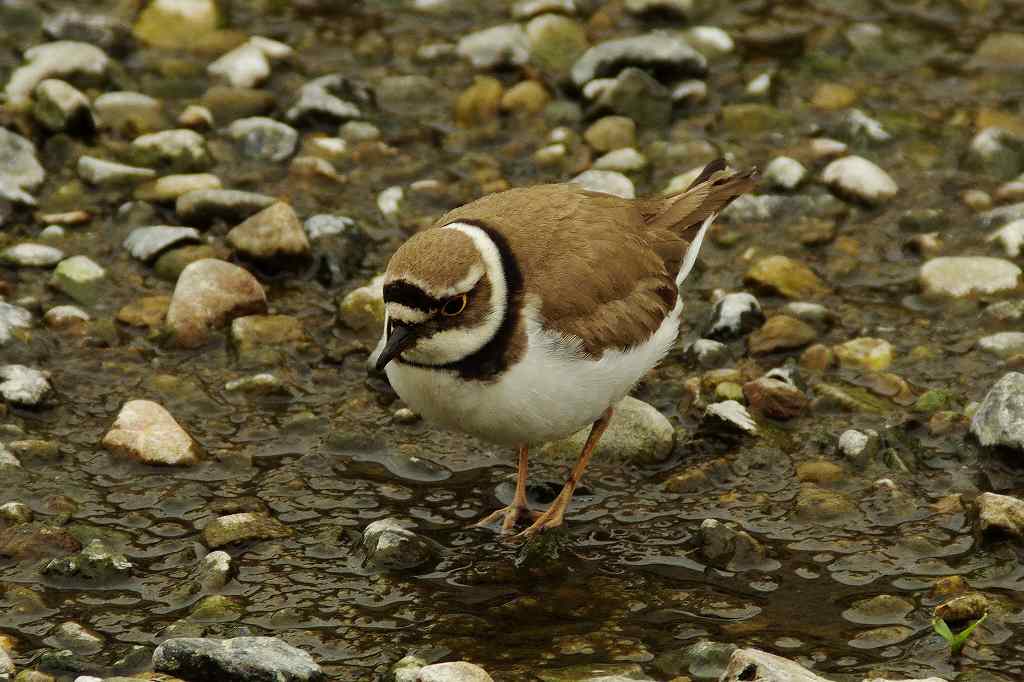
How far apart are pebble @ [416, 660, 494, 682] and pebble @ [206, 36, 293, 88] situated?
21.4 ft

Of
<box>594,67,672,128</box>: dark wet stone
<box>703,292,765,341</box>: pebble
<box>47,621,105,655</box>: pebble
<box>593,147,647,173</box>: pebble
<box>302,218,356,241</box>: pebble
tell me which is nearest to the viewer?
<box>47,621,105,655</box>: pebble

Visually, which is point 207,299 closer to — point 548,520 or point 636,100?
point 548,520

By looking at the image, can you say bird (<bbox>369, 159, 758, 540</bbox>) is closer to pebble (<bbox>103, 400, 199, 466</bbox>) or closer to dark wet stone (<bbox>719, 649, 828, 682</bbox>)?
pebble (<bbox>103, 400, 199, 466</bbox>)

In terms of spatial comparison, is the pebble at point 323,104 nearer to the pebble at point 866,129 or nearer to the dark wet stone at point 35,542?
the pebble at point 866,129

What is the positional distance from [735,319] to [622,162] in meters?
2.11

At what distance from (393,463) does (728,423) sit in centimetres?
179

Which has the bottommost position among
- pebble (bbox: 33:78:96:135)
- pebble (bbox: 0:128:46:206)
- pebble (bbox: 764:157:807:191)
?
pebble (bbox: 764:157:807:191)

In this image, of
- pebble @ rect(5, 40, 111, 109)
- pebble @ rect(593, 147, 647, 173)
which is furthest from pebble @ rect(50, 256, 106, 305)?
pebble @ rect(593, 147, 647, 173)

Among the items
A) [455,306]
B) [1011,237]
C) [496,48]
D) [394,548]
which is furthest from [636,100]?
[394,548]

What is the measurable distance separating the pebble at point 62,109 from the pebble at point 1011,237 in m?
6.28

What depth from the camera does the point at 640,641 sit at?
617 centimetres

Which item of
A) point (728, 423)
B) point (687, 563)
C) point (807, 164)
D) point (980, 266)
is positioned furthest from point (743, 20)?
point (687, 563)

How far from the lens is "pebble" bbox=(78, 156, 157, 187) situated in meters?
9.85

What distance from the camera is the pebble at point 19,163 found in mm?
9781
